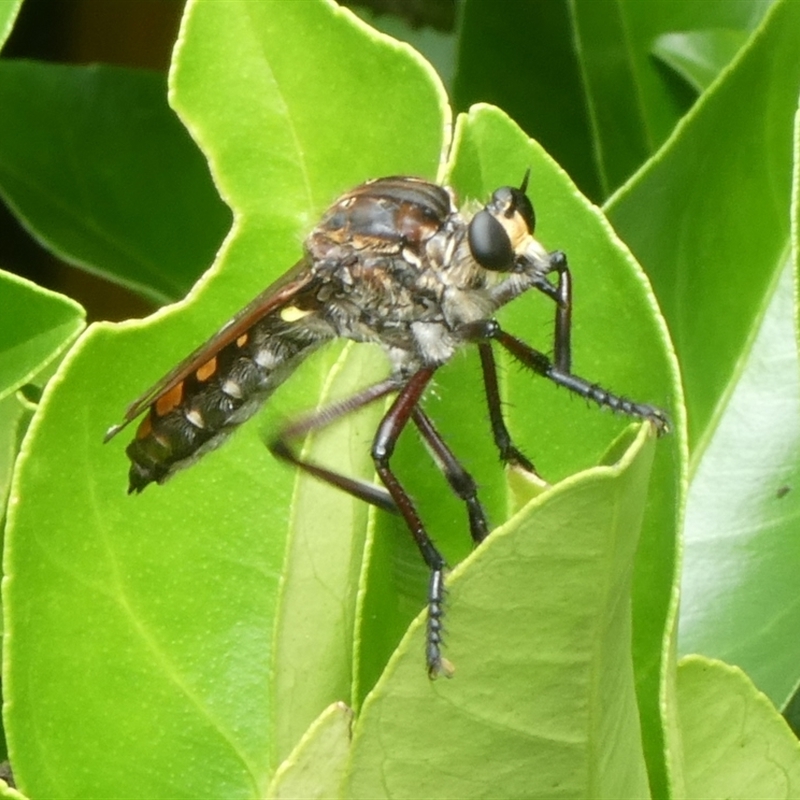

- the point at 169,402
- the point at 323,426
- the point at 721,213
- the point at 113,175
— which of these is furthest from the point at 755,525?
the point at 113,175

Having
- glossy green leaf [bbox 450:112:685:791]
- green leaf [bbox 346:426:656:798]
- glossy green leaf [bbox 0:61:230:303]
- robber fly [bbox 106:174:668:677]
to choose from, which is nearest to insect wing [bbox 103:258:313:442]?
robber fly [bbox 106:174:668:677]

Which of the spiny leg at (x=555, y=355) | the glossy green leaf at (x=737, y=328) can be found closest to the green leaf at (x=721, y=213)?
the glossy green leaf at (x=737, y=328)

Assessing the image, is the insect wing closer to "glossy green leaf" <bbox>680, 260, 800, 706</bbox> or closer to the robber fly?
the robber fly

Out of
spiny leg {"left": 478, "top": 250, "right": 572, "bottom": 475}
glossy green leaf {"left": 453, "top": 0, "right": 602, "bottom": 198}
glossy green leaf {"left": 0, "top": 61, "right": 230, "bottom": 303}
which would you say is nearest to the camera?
spiny leg {"left": 478, "top": 250, "right": 572, "bottom": 475}

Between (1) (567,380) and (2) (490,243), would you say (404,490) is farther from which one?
(2) (490,243)

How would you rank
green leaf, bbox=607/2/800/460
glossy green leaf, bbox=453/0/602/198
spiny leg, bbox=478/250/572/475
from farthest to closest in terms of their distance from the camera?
glossy green leaf, bbox=453/0/602/198 < green leaf, bbox=607/2/800/460 < spiny leg, bbox=478/250/572/475

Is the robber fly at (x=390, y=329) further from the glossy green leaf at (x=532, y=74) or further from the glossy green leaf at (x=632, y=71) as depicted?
the glossy green leaf at (x=532, y=74)
